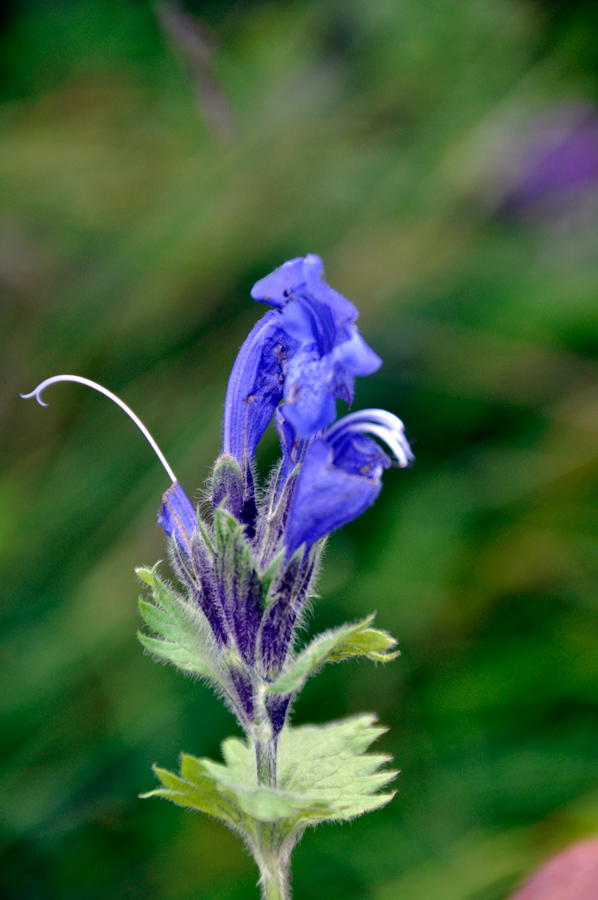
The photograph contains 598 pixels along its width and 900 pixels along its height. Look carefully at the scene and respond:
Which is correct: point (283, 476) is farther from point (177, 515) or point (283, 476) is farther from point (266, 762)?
point (266, 762)

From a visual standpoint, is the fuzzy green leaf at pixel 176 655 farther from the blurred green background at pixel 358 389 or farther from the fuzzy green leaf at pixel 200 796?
the blurred green background at pixel 358 389

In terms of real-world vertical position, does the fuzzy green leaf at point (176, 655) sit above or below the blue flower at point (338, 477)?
below

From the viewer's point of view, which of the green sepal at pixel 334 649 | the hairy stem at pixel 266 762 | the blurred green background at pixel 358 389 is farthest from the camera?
the blurred green background at pixel 358 389

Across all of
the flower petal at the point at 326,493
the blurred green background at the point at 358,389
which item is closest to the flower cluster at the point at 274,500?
the flower petal at the point at 326,493

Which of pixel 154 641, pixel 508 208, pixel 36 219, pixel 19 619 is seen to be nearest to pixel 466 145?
pixel 508 208

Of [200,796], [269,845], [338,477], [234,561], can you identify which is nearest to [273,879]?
[269,845]

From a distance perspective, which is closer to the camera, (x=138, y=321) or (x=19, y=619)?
(x=19, y=619)

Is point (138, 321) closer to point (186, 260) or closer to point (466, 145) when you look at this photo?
point (186, 260)
